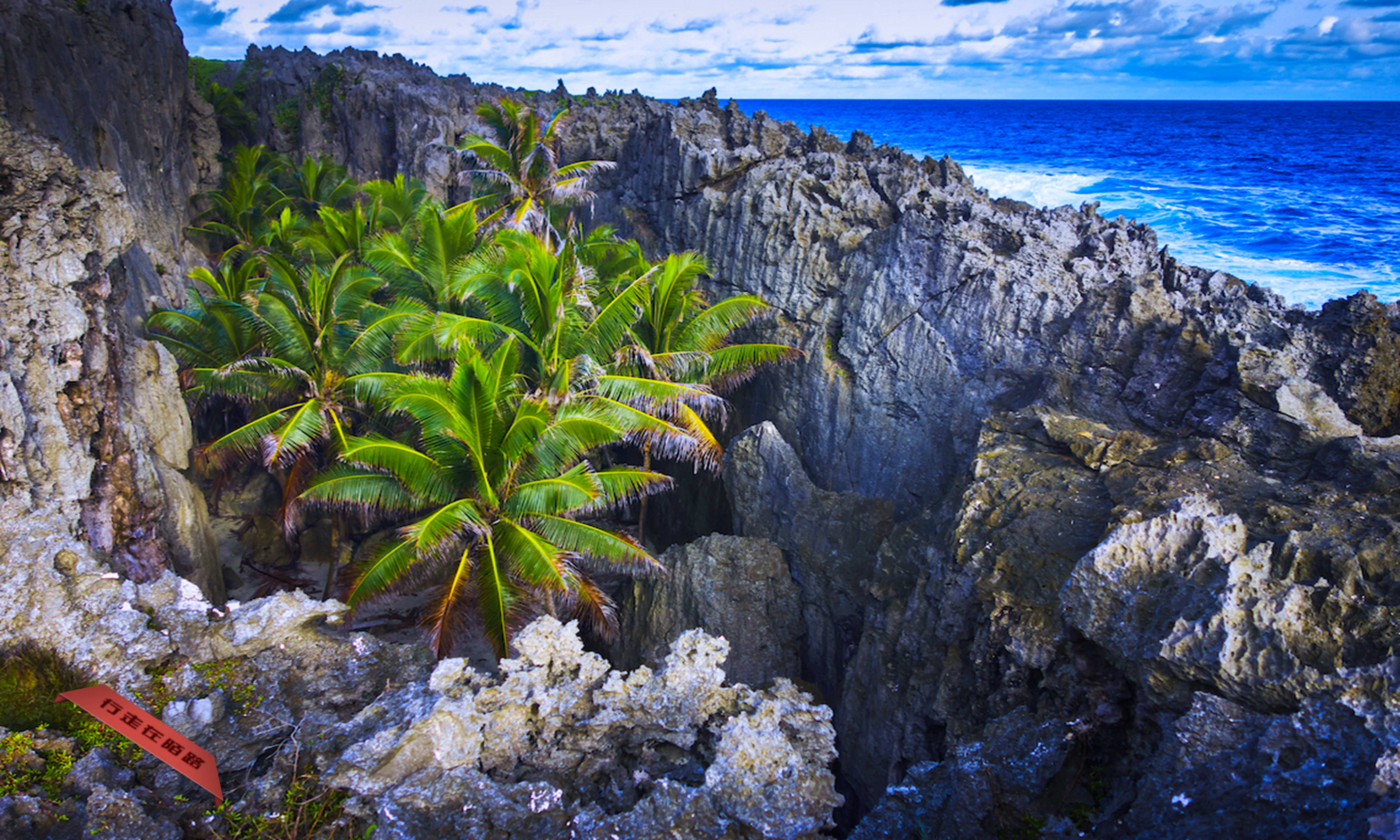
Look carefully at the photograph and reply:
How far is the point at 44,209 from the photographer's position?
852 centimetres

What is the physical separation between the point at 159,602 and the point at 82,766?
2.06 metres

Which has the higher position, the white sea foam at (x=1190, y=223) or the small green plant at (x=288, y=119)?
the small green plant at (x=288, y=119)

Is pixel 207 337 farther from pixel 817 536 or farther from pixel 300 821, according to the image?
pixel 817 536

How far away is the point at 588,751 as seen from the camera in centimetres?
622

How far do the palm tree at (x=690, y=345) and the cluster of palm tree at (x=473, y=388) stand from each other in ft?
0.15

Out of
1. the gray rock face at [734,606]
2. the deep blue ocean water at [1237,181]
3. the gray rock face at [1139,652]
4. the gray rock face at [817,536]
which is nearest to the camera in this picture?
the gray rock face at [1139,652]

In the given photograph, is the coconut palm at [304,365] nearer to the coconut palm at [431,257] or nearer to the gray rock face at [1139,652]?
the coconut palm at [431,257]

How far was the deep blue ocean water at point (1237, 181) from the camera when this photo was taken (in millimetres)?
28016

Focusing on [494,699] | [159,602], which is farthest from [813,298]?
[159,602]

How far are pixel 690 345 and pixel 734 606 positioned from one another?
481 centimetres

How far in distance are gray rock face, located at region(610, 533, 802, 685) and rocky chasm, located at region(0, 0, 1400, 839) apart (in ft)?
0.17

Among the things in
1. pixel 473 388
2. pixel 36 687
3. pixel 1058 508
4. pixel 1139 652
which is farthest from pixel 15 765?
pixel 1058 508

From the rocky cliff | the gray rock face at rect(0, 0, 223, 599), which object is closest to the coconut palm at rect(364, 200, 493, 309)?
the gray rock face at rect(0, 0, 223, 599)

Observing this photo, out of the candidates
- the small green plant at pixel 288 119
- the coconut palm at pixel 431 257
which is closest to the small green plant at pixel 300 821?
the coconut palm at pixel 431 257
